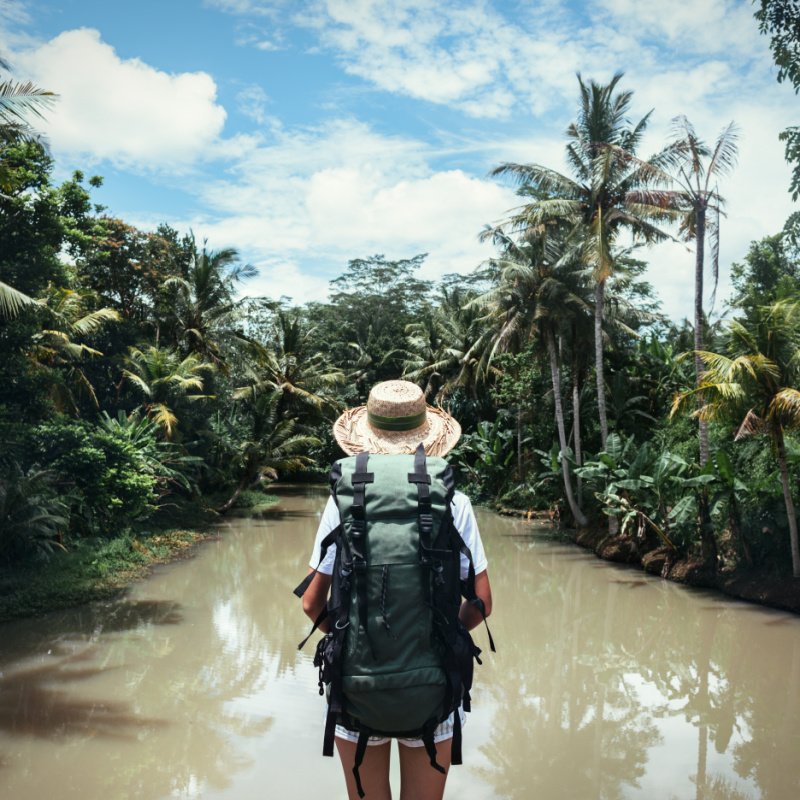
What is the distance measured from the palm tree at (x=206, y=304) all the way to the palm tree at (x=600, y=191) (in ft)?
26.1

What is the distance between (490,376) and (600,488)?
444 inches

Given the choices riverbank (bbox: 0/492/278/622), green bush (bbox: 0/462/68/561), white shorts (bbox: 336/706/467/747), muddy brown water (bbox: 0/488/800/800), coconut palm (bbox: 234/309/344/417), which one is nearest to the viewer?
white shorts (bbox: 336/706/467/747)

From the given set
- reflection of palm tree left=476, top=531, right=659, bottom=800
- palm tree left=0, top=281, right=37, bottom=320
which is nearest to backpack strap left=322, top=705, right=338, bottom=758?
reflection of palm tree left=476, top=531, right=659, bottom=800

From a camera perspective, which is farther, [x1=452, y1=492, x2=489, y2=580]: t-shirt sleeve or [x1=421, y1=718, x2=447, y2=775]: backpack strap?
[x1=452, y1=492, x2=489, y2=580]: t-shirt sleeve

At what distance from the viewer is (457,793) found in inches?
204

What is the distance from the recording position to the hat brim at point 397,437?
2715mm

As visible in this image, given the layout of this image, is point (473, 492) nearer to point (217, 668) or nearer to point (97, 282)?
point (97, 282)

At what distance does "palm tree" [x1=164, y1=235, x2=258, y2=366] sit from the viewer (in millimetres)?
20125

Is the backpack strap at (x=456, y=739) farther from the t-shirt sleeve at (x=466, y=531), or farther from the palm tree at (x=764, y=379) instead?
the palm tree at (x=764, y=379)

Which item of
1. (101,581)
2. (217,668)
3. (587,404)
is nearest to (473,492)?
(587,404)

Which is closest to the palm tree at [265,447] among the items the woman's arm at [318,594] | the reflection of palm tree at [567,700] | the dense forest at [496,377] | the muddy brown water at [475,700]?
the dense forest at [496,377]

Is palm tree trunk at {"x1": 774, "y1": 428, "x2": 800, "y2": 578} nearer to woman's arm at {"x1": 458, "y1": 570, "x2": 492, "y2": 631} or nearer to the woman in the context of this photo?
the woman

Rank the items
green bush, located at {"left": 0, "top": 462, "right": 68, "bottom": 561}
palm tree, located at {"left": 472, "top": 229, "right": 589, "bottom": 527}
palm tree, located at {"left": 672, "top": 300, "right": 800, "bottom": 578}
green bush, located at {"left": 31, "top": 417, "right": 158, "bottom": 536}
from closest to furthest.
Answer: green bush, located at {"left": 0, "top": 462, "right": 68, "bottom": 561} < palm tree, located at {"left": 672, "top": 300, "right": 800, "bottom": 578} < green bush, located at {"left": 31, "top": 417, "right": 158, "bottom": 536} < palm tree, located at {"left": 472, "top": 229, "right": 589, "bottom": 527}

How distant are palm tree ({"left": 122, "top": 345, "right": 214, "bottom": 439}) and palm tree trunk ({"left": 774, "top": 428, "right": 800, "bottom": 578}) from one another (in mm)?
11769
